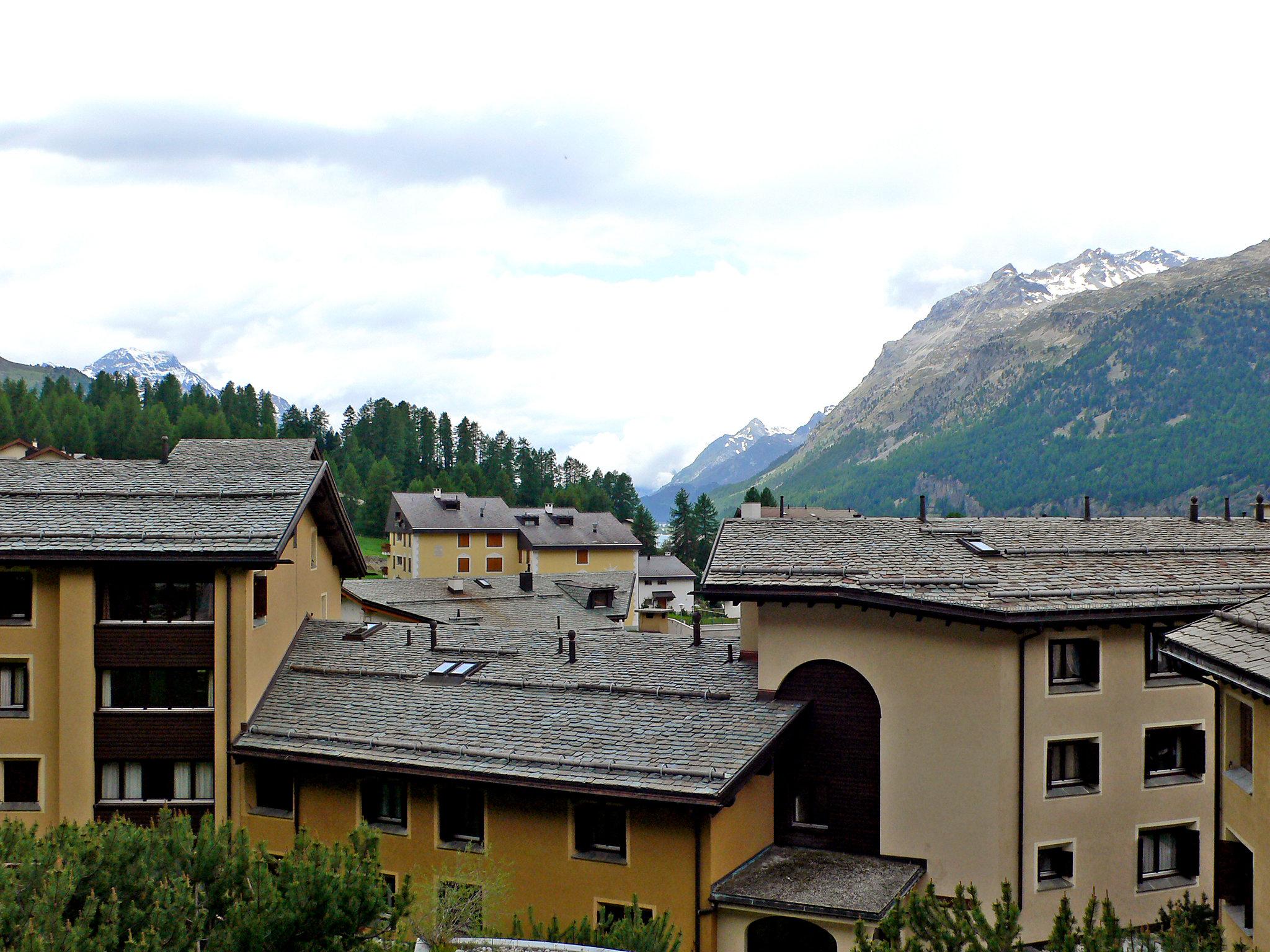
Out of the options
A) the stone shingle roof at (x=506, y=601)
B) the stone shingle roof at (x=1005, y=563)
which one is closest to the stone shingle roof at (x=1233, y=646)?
the stone shingle roof at (x=1005, y=563)

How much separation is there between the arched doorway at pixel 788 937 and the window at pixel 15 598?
17.5 meters

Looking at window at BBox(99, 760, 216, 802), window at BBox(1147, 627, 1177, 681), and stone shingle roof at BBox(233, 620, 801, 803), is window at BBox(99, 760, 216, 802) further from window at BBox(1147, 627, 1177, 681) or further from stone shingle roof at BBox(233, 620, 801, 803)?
window at BBox(1147, 627, 1177, 681)

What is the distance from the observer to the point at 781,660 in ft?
73.3

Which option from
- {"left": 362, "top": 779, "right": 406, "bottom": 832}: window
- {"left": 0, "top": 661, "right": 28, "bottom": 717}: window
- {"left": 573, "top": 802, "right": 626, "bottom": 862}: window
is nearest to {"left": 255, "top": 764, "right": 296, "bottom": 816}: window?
{"left": 362, "top": 779, "right": 406, "bottom": 832}: window

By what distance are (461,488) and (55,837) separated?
142 meters

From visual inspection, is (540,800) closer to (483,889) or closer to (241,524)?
(483,889)

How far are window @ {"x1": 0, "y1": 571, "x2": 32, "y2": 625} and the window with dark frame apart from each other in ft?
82.4

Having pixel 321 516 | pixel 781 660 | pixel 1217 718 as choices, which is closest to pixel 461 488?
pixel 321 516

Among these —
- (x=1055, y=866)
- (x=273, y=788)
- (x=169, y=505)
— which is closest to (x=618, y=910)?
(x=273, y=788)

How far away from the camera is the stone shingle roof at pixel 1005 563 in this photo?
20812 millimetres

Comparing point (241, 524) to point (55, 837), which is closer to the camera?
point (55, 837)

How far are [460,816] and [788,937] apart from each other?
23.3ft

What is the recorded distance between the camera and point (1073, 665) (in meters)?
21.6

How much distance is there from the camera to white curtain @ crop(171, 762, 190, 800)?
23719 millimetres
